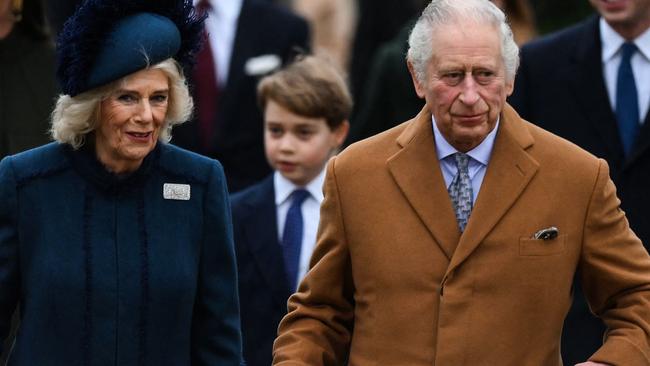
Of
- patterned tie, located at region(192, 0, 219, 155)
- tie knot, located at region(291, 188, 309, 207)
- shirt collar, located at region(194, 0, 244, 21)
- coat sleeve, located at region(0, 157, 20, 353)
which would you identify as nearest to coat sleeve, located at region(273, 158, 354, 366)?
coat sleeve, located at region(0, 157, 20, 353)

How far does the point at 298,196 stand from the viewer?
795 centimetres

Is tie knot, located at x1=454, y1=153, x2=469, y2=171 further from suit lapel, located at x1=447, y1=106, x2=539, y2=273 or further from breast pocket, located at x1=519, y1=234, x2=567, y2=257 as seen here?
breast pocket, located at x1=519, y1=234, x2=567, y2=257

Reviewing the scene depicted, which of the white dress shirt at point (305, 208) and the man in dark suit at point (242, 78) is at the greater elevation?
the man in dark suit at point (242, 78)

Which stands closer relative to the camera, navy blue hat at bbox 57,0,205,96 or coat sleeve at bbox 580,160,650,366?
coat sleeve at bbox 580,160,650,366

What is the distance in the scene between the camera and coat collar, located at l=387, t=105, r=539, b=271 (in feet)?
19.2

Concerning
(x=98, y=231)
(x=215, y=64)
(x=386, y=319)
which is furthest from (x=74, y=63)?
(x=215, y=64)

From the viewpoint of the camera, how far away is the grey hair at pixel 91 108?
19.8 ft

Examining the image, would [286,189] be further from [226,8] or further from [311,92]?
[226,8]

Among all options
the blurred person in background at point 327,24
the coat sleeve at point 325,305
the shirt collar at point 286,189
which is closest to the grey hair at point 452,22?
the coat sleeve at point 325,305

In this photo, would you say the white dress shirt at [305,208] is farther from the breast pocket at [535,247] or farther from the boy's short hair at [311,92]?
the breast pocket at [535,247]

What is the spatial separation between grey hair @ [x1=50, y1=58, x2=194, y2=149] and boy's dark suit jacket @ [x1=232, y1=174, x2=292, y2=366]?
156cm

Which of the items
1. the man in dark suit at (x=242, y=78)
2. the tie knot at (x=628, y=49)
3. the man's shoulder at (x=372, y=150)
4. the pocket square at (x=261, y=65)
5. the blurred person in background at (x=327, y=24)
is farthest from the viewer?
the blurred person in background at (x=327, y=24)

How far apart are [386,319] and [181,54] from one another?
1.11 metres

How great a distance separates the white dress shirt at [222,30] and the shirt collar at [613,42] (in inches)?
90.2
